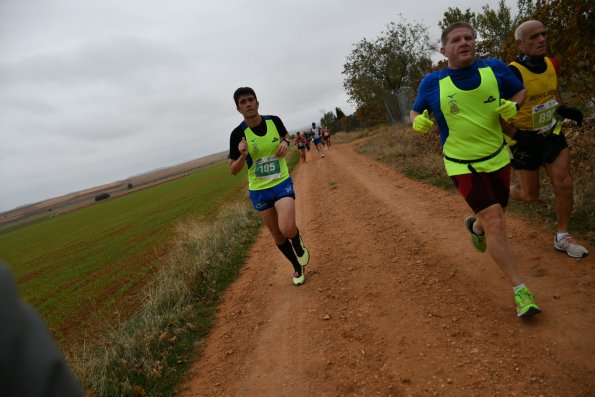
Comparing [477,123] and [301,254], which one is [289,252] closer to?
[301,254]

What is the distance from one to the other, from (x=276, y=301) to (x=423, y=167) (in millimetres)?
6539

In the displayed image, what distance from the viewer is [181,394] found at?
3.60 metres

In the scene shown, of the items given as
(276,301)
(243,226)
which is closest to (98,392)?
(276,301)

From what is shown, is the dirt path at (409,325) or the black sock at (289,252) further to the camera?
the black sock at (289,252)

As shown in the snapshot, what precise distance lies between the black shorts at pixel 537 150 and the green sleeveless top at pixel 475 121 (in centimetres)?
85

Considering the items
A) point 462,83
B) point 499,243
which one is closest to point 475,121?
point 462,83

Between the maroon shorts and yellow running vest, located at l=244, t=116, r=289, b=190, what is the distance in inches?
90.4

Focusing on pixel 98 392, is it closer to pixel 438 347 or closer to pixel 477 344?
pixel 438 347

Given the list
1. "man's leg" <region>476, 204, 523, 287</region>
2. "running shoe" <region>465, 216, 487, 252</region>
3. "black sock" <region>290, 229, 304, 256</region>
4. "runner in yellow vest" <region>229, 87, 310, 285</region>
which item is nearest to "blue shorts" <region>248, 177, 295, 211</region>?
"runner in yellow vest" <region>229, 87, 310, 285</region>

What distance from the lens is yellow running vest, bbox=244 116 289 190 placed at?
16.1 feet

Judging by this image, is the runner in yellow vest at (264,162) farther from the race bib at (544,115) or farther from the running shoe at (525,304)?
the race bib at (544,115)

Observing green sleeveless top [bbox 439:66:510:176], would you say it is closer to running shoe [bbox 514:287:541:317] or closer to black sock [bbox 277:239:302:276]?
running shoe [bbox 514:287:541:317]

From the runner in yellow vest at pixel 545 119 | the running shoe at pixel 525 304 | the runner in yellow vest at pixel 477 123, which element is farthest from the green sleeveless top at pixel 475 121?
the running shoe at pixel 525 304

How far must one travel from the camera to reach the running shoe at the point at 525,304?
301 cm
